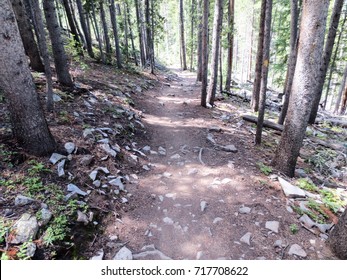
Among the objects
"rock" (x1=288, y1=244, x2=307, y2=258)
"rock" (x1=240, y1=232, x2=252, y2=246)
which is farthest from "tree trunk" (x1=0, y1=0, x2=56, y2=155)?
"rock" (x1=288, y1=244, x2=307, y2=258)

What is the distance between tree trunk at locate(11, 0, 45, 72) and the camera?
7414mm

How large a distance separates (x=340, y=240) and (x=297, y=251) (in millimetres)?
750

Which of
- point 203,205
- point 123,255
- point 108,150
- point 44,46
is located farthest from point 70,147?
point 203,205

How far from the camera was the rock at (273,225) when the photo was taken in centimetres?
428

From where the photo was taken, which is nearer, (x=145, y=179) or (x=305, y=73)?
(x=305, y=73)

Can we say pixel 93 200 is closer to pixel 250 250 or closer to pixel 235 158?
pixel 250 250

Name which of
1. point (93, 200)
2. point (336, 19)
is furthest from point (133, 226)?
point (336, 19)

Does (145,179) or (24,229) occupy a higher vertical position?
(24,229)

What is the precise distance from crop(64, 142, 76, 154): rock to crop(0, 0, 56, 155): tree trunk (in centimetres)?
39

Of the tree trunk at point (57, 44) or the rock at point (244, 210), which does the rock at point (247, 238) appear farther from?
the tree trunk at point (57, 44)

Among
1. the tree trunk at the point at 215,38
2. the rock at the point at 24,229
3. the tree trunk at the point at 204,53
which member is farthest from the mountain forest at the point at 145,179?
the tree trunk at the point at 204,53

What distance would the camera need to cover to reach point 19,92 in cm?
407

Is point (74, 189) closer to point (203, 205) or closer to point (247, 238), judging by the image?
point (203, 205)

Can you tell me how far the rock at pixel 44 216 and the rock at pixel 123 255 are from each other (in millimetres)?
1266
